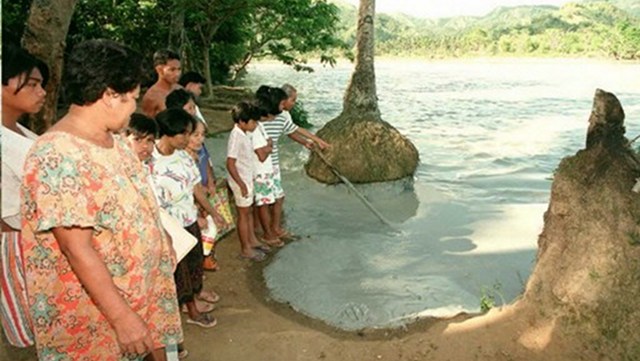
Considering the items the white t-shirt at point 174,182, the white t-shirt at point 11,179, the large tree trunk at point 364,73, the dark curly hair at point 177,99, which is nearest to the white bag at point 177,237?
the white t-shirt at point 11,179

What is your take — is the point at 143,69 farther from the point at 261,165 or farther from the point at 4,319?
the point at 261,165

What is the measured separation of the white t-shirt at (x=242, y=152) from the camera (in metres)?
4.60

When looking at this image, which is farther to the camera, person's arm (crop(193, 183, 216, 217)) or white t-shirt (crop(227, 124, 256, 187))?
white t-shirt (crop(227, 124, 256, 187))

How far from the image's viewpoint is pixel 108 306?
1.76 metres

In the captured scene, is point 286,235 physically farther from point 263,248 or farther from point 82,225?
point 82,225

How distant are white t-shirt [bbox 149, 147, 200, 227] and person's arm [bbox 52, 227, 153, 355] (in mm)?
1537

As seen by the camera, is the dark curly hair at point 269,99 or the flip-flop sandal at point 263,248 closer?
the dark curly hair at point 269,99

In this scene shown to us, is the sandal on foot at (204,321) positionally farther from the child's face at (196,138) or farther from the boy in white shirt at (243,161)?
the boy in white shirt at (243,161)

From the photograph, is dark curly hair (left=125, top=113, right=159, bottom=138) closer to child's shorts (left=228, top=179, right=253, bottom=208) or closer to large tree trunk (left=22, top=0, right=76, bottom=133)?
large tree trunk (left=22, top=0, right=76, bottom=133)

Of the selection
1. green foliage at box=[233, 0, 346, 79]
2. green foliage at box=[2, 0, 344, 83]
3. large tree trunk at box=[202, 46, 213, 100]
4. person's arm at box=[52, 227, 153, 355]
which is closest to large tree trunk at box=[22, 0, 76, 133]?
person's arm at box=[52, 227, 153, 355]

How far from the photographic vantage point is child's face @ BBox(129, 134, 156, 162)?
2982 mm

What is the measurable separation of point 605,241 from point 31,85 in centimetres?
302

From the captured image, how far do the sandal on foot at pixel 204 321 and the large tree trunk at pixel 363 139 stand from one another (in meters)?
3.88

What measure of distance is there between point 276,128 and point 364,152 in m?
2.34
